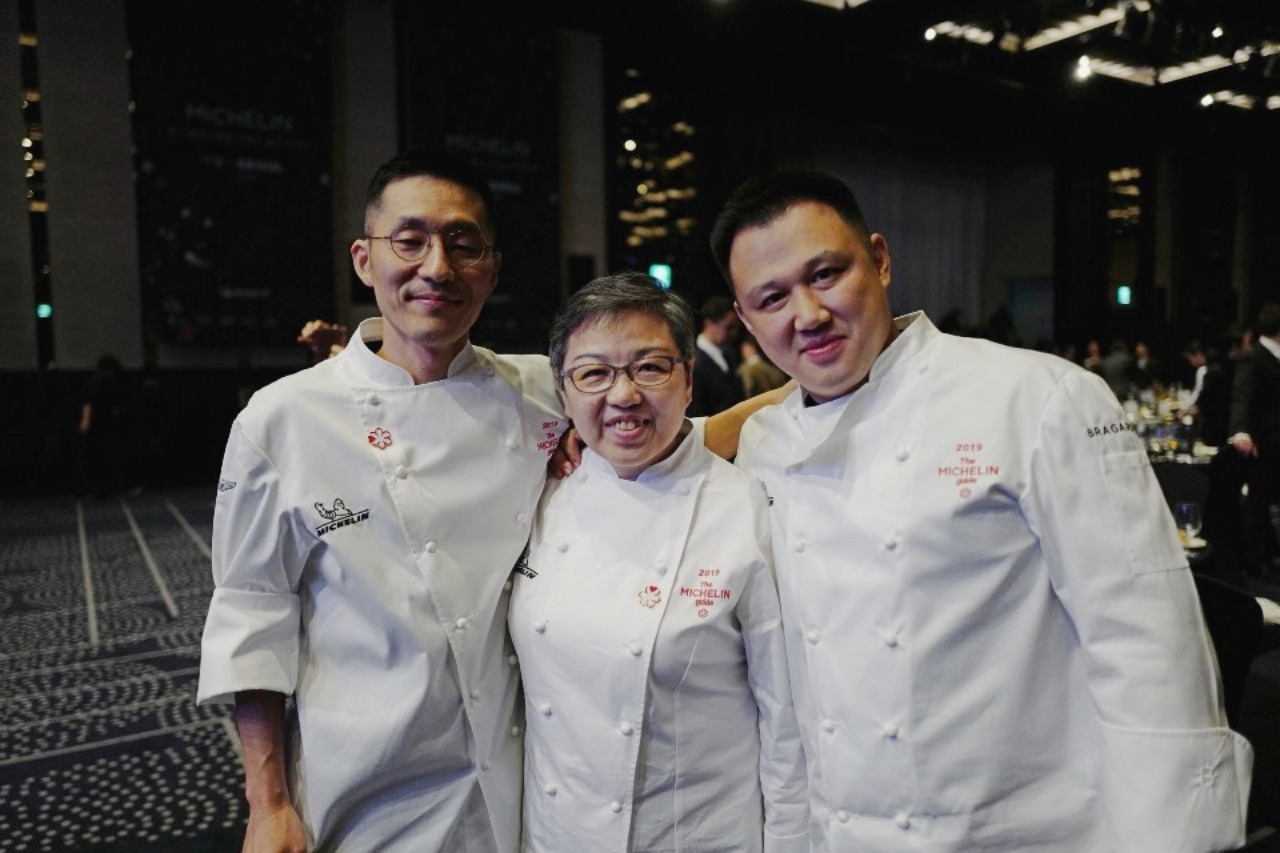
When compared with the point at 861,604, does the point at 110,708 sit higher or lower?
lower

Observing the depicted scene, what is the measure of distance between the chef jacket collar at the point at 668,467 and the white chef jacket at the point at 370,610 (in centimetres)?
22

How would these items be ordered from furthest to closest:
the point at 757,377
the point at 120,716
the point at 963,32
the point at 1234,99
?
the point at 1234,99
the point at 963,32
the point at 757,377
the point at 120,716

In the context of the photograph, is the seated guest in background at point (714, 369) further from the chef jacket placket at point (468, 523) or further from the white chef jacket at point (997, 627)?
the white chef jacket at point (997, 627)

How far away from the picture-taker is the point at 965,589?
115cm

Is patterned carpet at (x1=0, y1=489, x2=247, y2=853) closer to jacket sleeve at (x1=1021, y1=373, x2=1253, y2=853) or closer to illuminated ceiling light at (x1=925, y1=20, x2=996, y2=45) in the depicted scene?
jacket sleeve at (x1=1021, y1=373, x2=1253, y2=853)

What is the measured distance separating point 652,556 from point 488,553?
0.29m

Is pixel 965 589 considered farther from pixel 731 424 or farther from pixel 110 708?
pixel 110 708

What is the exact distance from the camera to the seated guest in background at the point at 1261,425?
212 inches

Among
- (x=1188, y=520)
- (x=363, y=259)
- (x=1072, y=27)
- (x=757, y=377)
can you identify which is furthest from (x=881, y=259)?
(x=1072, y=27)

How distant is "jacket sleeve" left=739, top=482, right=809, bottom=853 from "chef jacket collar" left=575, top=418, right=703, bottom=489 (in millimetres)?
196

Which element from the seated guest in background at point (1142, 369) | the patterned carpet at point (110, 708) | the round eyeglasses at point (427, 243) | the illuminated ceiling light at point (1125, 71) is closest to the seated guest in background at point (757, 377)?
the patterned carpet at point (110, 708)

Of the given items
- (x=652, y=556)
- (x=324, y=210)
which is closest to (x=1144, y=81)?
(x=324, y=210)

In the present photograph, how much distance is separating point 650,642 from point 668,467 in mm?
304

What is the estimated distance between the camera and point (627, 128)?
36.7ft
